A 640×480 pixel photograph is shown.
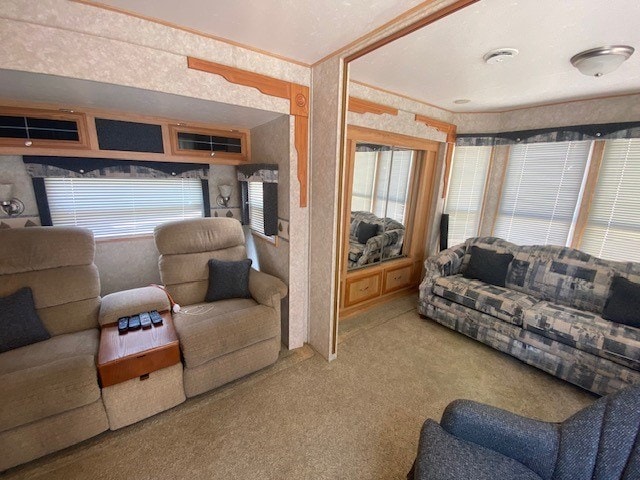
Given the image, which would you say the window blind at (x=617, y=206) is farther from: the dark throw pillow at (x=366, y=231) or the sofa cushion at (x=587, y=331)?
the dark throw pillow at (x=366, y=231)

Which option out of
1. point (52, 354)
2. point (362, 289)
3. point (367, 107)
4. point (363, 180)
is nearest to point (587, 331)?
point (362, 289)

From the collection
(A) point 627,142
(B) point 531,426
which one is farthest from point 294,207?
(A) point 627,142

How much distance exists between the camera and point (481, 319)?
2.59 m

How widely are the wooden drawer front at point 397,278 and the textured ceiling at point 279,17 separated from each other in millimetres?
2583

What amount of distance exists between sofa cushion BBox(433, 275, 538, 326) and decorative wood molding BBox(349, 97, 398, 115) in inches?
77.0

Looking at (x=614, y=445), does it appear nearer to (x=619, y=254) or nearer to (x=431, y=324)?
(x=431, y=324)

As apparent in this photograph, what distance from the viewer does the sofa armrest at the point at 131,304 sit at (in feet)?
6.32

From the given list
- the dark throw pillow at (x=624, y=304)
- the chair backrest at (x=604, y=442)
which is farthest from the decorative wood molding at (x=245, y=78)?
the dark throw pillow at (x=624, y=304)

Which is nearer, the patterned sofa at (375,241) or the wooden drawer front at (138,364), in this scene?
the wooden drawer front at (138,364)

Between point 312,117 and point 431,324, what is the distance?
2586 mm

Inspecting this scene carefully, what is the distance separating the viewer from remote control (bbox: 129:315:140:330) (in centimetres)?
182

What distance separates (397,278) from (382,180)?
1.36 m

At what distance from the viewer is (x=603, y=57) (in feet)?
5.58

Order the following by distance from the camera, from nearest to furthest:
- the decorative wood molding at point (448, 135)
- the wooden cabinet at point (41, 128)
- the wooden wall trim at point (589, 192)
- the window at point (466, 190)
Result: the wooden cabinet at point (41, 128) → the wooden wall trim at point (589, 192) → the decorative wood molding at point (448, 135) → the window at point (466, 190)
